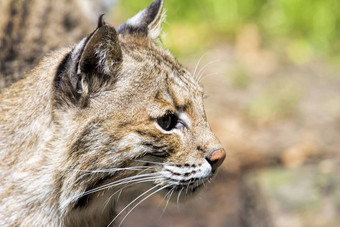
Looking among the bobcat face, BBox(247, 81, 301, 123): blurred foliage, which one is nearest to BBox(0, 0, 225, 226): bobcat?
the bobcat face

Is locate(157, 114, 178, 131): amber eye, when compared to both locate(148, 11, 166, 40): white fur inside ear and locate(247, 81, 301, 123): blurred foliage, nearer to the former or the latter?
locate(148, 11, 166, 40): white fur inside ear

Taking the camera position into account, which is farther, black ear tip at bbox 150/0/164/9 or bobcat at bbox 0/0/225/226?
black ear tip at bbox 150/0/164/9

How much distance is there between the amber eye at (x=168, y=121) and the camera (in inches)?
158

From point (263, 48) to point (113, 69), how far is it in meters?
6.86

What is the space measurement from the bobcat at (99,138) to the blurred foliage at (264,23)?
622cm

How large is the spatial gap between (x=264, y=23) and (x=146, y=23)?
6650 mm

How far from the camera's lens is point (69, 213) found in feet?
13.3

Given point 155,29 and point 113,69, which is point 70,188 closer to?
point 113,69

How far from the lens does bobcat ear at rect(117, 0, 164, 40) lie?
4.63 m

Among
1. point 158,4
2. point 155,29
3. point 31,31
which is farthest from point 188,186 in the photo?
point 31,31

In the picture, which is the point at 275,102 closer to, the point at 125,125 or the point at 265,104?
the point at 265,104

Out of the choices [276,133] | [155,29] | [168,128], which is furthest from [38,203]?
[276,133]

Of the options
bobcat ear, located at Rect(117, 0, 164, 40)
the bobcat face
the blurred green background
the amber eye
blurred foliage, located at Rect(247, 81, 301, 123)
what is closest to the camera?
the bobcat face

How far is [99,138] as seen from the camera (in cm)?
387
